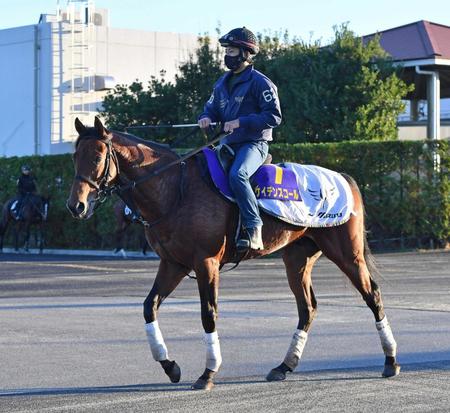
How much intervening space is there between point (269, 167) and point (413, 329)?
11.5ft

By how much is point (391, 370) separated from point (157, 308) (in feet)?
6.97

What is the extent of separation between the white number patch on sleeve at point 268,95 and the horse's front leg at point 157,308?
Answer: 1672 millimetres

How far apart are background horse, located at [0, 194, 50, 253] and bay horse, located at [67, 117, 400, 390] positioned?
77.6 feet

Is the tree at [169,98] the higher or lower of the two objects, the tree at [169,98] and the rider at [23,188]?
the higher

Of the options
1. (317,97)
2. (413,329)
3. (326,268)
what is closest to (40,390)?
(413,329)

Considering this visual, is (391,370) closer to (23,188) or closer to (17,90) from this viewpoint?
(23,188)

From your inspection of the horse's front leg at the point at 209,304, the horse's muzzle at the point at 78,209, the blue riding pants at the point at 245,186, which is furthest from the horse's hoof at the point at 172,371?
the horse's muzzle at the point at 78,209

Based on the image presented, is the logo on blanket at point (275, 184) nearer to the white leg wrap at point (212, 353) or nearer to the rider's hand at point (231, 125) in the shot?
the rider's hand at point (231, 125)

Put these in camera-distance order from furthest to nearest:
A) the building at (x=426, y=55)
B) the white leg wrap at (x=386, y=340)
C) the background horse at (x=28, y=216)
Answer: the building at (x=426, y=55) < the background horse at (x=28, y=216) < the white leg wrap at (x=386, y=340)

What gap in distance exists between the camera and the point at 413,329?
11688mm

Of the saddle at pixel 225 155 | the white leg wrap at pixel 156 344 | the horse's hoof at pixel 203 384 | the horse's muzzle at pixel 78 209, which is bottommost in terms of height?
the horse's hoof at pixel 203 384

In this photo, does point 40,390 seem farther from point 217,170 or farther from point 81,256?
point 81,256

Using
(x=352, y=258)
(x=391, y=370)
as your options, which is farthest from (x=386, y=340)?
(x=352, y=258)

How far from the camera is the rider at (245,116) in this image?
867 cm
